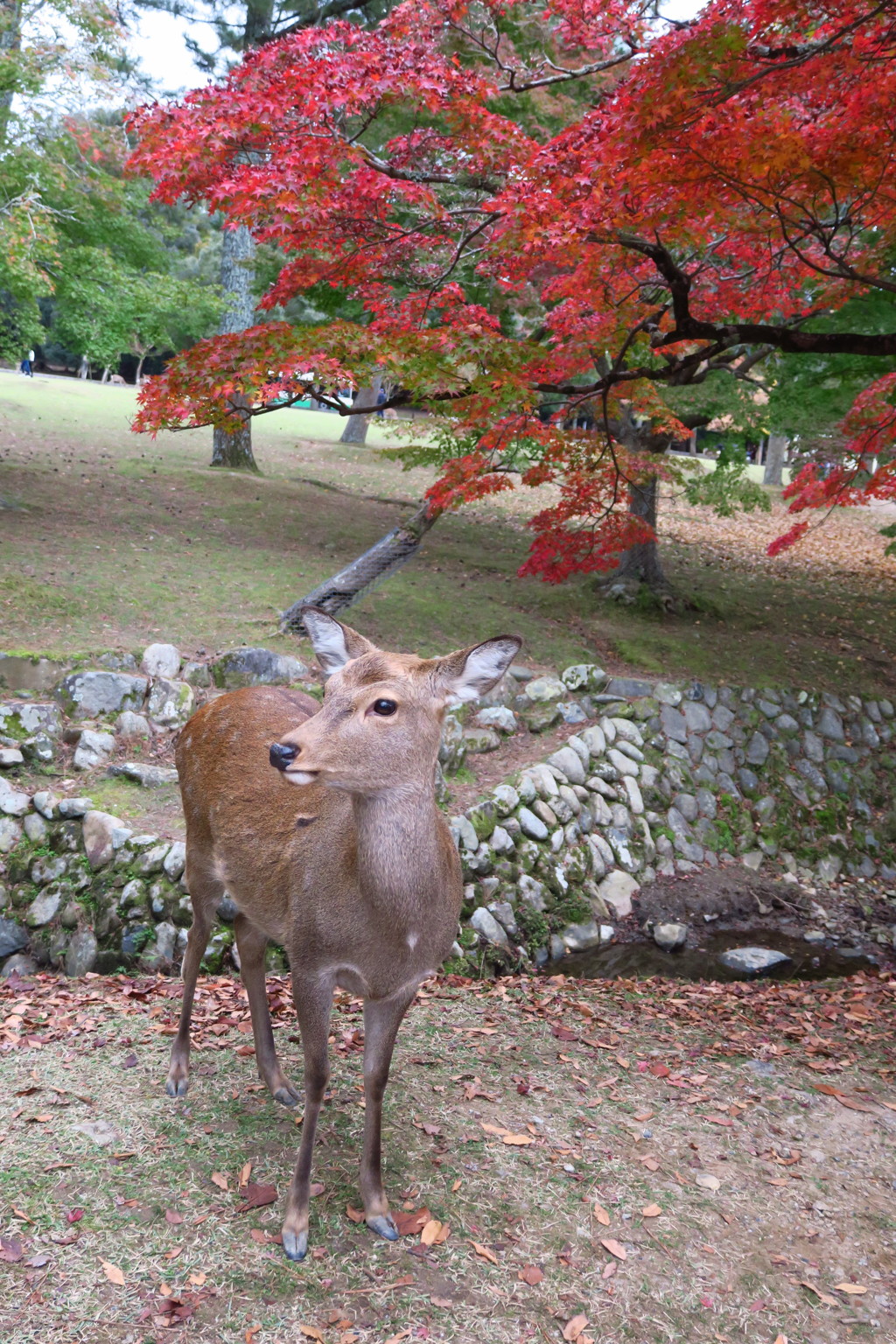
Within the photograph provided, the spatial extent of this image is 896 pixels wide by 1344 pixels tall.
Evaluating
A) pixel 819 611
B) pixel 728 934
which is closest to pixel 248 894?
pixel 728 934

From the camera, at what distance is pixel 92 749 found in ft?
24.4

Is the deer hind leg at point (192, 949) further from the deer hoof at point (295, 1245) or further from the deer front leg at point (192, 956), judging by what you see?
the deer hoof at point (295, 1245)

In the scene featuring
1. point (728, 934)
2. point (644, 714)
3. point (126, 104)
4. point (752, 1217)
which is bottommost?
point (728, 934)

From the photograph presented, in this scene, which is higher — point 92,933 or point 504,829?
point 504,829

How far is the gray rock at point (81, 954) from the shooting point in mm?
6129

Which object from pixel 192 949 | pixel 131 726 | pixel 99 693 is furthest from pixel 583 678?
pixel 192 949

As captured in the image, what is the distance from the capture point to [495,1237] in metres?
3.53

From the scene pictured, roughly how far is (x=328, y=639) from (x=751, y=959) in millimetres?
5584

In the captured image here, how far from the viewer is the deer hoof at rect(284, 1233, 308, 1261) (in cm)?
329

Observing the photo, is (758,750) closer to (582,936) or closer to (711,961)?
(711,961)

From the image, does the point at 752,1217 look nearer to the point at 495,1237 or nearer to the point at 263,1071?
the point at 495,1237

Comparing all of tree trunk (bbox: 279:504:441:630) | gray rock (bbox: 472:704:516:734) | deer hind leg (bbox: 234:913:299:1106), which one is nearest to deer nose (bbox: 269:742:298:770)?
deer hind leg (bbox: 234:913:299:1106)

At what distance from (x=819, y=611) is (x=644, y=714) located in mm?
5144

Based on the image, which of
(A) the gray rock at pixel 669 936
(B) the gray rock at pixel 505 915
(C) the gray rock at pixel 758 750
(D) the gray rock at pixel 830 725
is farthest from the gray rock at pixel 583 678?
(B) the gray rock at pixel 505 915
